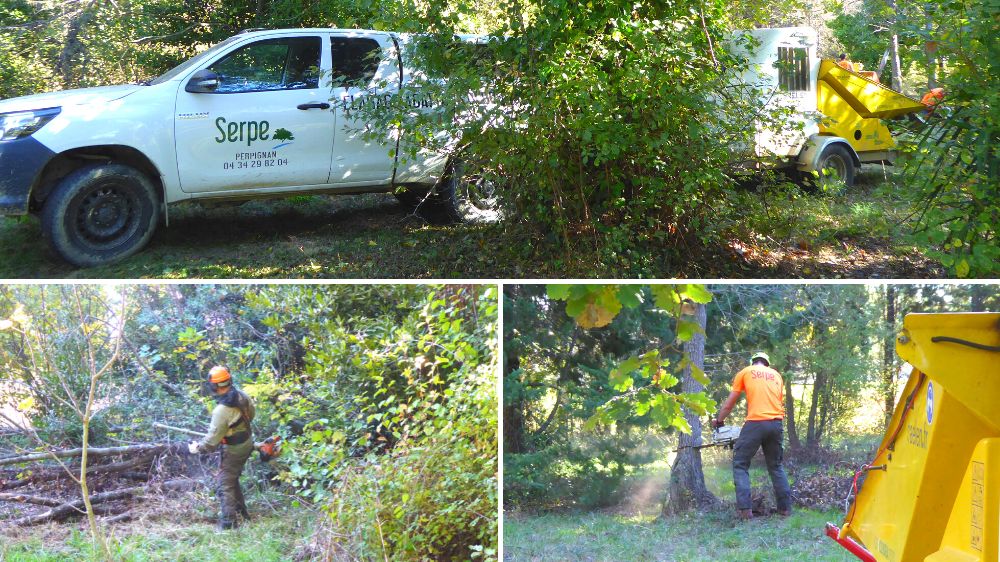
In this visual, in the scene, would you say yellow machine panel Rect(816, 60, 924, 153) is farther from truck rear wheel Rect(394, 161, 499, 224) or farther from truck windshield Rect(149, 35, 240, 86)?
truck windshield Rect(149, 35, 240, 86)

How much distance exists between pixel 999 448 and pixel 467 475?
2428 millimetres

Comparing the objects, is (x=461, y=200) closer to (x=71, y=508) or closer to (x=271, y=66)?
(x=271, y=66)

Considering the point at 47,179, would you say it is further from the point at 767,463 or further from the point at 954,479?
the point at 954,479

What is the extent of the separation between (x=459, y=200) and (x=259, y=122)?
1964 millimetres

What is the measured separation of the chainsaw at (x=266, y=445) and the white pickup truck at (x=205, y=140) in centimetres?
229

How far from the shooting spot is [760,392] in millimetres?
6559

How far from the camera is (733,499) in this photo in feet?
21.8

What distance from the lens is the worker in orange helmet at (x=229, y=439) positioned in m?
4.99

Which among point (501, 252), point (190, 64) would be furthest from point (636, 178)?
point (190, 64)

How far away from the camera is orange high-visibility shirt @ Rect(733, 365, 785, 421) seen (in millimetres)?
6484

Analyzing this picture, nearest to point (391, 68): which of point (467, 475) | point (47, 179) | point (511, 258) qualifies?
point (511, 258)

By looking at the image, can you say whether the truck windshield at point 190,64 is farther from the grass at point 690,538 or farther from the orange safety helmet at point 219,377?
the grass at point 690,538

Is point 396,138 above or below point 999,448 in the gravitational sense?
above

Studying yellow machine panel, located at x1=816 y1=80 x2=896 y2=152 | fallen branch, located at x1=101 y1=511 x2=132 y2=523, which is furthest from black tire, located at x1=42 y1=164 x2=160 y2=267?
yellow machine panel, located at x1=816 y1=80 x2=896 y2=152
